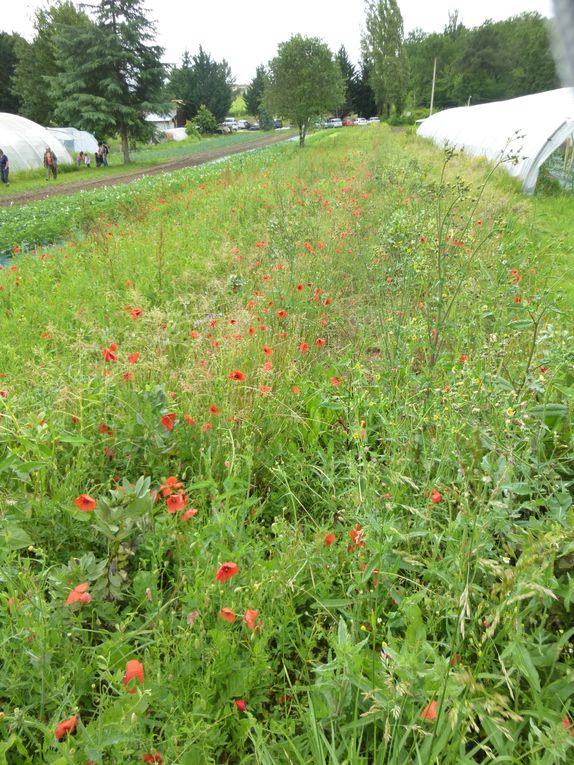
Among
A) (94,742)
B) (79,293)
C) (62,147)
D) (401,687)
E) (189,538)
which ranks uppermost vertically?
(401,687)

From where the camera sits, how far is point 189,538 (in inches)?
79.4

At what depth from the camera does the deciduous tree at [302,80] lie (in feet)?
97.5

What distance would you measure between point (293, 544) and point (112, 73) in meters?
36.9

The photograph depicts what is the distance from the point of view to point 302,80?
97.7ft

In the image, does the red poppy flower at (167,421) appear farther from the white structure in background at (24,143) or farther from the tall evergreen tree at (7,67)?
the tall evergreen tree at (7,67)

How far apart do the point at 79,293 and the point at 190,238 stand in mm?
2221

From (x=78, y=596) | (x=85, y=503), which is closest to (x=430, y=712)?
(x=78, y=596)

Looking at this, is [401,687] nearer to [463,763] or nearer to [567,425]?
[463,763]

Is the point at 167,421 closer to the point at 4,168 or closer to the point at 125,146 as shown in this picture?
the point at 4,168

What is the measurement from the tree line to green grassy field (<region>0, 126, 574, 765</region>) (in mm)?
11023

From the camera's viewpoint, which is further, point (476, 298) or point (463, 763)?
point (476, 298)

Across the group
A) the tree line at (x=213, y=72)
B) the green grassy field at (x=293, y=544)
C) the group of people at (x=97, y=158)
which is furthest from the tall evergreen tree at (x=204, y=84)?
the green grassy field at (x=293, y=544)

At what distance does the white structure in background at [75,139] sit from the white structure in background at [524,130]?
22025mm

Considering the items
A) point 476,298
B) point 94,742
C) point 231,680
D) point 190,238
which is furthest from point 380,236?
point 94,742
